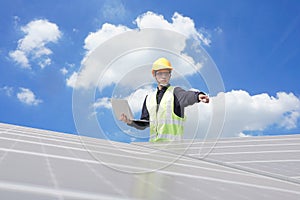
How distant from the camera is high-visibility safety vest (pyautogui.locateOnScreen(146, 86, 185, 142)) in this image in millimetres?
5852

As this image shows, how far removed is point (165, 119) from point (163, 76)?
0.85 metres

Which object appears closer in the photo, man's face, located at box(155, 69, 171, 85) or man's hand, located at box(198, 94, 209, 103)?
man's hand, located at box(198, 94, 209, 103)

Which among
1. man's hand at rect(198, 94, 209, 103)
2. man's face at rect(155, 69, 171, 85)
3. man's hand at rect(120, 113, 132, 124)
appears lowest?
man's hand at rect(120, 113, 132, 124)

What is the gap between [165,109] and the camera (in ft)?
19.7

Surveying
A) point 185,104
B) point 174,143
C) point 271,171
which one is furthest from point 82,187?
point 174,143

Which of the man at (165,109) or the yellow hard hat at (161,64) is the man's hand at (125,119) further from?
the yellow hard hat at (161,64)

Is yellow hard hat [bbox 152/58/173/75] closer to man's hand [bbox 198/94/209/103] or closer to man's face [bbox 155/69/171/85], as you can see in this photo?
man's face [bbox 155/69/171/85]

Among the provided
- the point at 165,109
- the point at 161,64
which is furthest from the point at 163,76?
the point at 165,109

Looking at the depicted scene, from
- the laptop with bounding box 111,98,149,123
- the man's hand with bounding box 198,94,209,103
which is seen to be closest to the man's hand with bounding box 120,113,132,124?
the laptop with bounding box 111,98,149,123

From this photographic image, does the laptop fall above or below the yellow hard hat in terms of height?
below

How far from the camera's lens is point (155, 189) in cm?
235

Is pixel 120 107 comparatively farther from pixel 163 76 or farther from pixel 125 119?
pixel 163 76

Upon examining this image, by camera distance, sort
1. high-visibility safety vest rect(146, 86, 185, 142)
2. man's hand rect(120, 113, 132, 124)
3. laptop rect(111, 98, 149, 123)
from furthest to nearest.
Result: high-visibility safety vest rect(146, 86, 185, 142), man's hand rect(120, 113, 132, 124), laptop rect(111, 98, 149, 123)

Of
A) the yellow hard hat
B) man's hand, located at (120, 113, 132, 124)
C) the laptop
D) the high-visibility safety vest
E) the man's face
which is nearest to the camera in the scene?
the laptop
